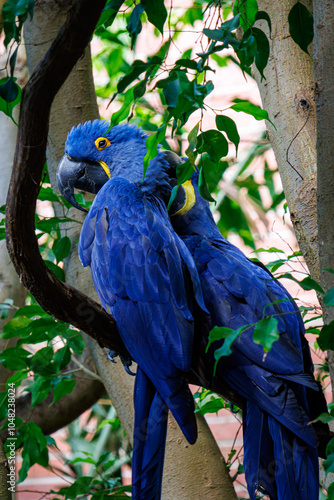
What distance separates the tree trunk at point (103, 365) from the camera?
1402mm

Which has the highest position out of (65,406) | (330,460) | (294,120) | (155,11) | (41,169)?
(294,120)

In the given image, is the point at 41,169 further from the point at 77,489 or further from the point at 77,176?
the point at 77,489

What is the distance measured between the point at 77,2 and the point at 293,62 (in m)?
0.79

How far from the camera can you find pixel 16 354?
58.0 inches

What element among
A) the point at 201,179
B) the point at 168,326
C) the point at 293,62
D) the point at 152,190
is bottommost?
the point at 168,326

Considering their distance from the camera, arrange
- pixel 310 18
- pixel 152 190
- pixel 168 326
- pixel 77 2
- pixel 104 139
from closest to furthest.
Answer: pixel 77 2 < pixel 310 18 < pixel 168 326 < pixel 152 190 < pixel 104 139

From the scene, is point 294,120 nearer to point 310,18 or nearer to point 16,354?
point 310,18

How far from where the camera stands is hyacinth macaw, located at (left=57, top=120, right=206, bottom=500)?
1.06 meters

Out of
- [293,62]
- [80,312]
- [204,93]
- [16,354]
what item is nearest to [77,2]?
[204,93]

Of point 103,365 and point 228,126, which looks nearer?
point 228,126

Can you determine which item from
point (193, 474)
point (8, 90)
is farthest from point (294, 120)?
point (193, 474)

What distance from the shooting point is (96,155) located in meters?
1.47

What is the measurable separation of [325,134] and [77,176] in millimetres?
735

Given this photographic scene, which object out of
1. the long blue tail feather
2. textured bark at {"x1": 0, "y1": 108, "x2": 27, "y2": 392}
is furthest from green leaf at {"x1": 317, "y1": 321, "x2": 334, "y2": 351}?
textured bark at {"x1": 0, "y1": 108, "x2": 27, "y2": 392}
